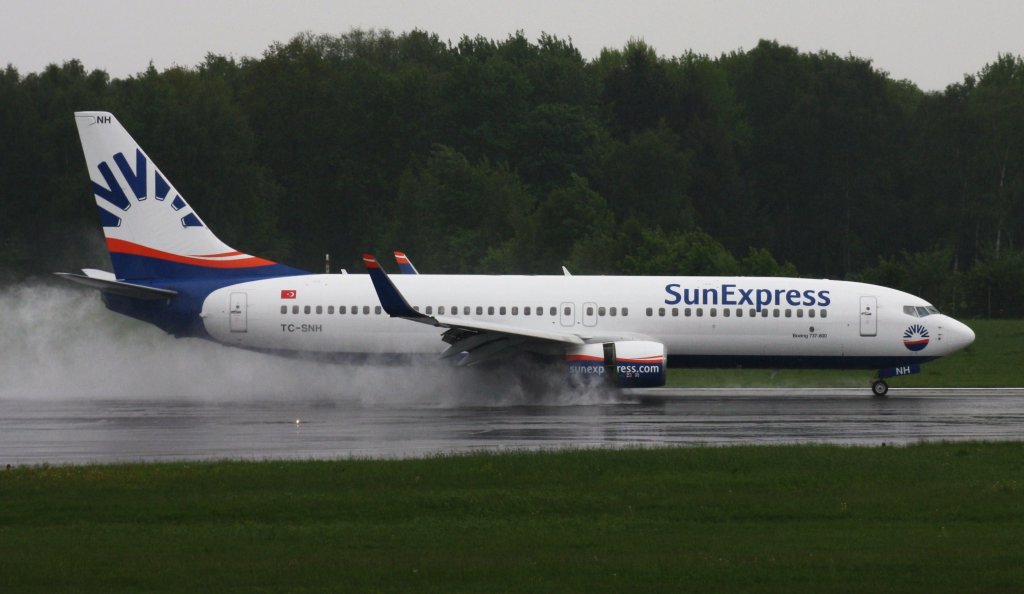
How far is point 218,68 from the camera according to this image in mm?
104062

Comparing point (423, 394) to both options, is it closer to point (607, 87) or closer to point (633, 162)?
point (633, 162)

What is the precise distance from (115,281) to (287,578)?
2092cm

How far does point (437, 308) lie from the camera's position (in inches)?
1252

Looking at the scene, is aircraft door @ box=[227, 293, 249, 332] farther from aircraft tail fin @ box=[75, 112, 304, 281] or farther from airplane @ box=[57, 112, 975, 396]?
aircraft tail fin @ box=[75, 112, 304, 281]

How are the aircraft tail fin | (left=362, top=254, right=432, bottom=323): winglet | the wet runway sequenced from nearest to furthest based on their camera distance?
1. the wet runway
2. (left=362, top=254, right=432, bottom=323): winglet
3. the aircraft tail fin

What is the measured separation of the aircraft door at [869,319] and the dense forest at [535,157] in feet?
110

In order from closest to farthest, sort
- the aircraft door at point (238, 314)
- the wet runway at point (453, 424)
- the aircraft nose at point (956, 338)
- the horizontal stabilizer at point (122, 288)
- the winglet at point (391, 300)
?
1. the wet runway at point (453, 424)
2. the winglet at point (391, 300)
3. the horizontal stabilizer at point (122, 288)
4. the aircraft door at point (238, 314)
5. the aircraft nose at point (956, 338)

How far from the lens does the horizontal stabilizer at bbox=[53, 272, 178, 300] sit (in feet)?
99.7

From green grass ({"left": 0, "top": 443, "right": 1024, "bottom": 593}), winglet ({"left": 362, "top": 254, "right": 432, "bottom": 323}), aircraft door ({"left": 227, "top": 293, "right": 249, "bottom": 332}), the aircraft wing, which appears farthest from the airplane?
green grass ({"left": 0, "top": 443, "right": 1024, "bottom": 593})

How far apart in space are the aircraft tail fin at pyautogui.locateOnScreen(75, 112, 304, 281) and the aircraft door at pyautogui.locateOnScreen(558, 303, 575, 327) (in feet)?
20.5

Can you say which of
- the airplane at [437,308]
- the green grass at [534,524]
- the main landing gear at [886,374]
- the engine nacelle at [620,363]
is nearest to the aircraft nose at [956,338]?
the airplane at [437,308]

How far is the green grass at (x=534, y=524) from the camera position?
452 inches

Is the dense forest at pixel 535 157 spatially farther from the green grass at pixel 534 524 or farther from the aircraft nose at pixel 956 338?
the green grass at pixel 534 524

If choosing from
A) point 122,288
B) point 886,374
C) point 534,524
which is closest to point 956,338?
point 886,374
